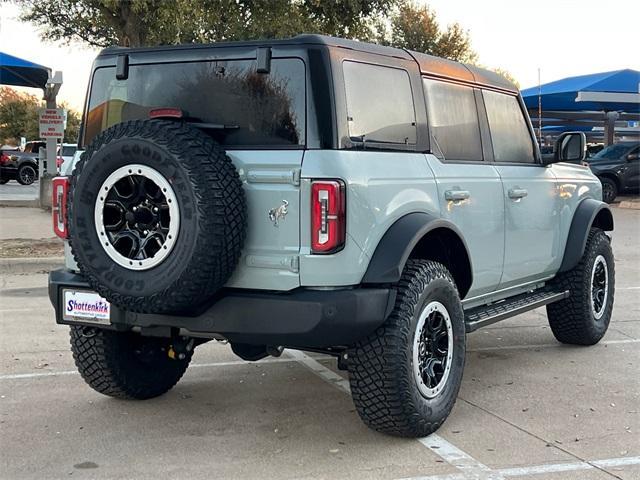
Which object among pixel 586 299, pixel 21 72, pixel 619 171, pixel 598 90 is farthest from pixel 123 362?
pixel 619 171

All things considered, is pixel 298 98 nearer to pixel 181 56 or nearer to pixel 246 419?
pixel 181 56

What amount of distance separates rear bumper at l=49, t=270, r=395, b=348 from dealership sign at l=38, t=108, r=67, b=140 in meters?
13.5

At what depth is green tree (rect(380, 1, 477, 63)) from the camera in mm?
34281

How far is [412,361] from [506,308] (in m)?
1.53

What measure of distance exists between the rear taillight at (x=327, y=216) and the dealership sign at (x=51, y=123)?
13851mm

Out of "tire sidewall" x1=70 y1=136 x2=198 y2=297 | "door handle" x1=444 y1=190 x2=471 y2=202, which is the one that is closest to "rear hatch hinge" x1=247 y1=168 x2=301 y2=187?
"tire sidewall" x1=70 y1=136 x2=198 y2=297

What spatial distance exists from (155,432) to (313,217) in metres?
1.52

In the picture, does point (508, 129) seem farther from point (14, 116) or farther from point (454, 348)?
point (14, 116)

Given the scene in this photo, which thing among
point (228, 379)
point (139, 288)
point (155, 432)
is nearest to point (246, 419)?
point (155, 432)

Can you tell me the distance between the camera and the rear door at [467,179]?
14.8ft

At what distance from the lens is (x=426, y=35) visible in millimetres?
34438

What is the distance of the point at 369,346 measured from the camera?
3844 millimetres

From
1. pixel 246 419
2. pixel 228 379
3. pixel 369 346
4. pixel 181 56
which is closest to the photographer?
pixel 369 346

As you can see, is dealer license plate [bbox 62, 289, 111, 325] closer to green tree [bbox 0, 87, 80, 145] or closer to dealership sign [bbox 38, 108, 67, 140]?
dealership sign [bbox 38, 108, 67, 140]
